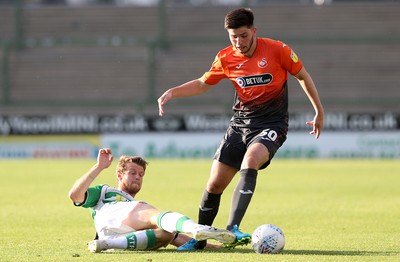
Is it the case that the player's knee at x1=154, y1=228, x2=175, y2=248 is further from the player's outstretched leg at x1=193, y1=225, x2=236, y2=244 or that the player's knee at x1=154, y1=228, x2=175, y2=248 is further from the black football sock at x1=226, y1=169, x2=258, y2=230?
the player's outstretched leg at x1=193, y1=225, x2=236, y2=244

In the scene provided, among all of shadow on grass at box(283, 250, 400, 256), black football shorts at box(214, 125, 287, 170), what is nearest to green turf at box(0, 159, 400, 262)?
shadow on grass at box(283, 250, 400, 256)

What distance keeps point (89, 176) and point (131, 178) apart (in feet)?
1.68

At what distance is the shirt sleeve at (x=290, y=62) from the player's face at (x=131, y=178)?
1608 mm

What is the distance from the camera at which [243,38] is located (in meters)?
8.11

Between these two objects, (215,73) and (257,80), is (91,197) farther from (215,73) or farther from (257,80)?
(257,80)

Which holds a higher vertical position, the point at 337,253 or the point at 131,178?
the point at 131,178

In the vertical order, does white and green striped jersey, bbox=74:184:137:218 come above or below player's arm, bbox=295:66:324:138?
below

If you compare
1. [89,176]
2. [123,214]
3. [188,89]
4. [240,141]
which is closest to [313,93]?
[240,141]

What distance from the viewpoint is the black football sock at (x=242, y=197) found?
767 cm

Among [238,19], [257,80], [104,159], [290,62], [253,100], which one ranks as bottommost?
[104,159]

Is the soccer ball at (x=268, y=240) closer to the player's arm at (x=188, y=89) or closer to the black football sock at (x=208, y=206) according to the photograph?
the black football sock at (x=208, y=206)

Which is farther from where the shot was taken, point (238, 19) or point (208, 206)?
point (208, 206)

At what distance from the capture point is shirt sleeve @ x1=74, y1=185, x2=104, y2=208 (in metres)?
7.89

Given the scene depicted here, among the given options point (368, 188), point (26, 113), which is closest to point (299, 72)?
point (368, 188)
